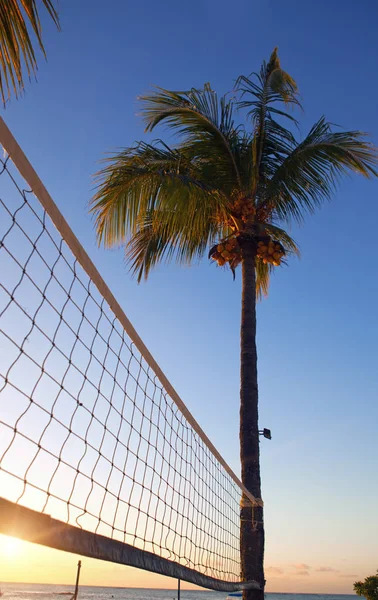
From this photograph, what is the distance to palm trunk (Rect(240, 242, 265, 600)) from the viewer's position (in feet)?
23.7

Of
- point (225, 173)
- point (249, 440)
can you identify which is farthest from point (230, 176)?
point (249, 440)

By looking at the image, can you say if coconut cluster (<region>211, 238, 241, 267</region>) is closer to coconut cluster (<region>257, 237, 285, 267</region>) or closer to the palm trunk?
the palm trunk

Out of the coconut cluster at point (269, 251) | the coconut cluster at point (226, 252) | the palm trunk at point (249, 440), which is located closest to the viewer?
the palm trunk at point (249, 440)

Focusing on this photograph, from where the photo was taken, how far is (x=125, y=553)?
3303mm

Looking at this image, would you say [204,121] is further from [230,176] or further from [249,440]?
[249,440]

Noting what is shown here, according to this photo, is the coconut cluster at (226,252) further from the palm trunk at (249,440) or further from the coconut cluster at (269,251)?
the coconut cluster at (269,251)

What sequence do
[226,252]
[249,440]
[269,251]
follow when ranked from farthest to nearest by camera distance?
[226,252] < [269,251] < [249,440]

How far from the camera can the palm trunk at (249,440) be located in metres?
7.21

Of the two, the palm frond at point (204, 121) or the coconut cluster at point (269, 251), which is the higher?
the palm frond at point (204, 121)

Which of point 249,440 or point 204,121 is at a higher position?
point 204,121

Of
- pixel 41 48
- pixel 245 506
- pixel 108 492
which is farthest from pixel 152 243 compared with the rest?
pixel 108 492

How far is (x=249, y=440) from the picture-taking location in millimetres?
7883

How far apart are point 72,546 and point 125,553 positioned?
2.43 feet

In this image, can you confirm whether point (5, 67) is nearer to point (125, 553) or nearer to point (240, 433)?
point (125, 553)
